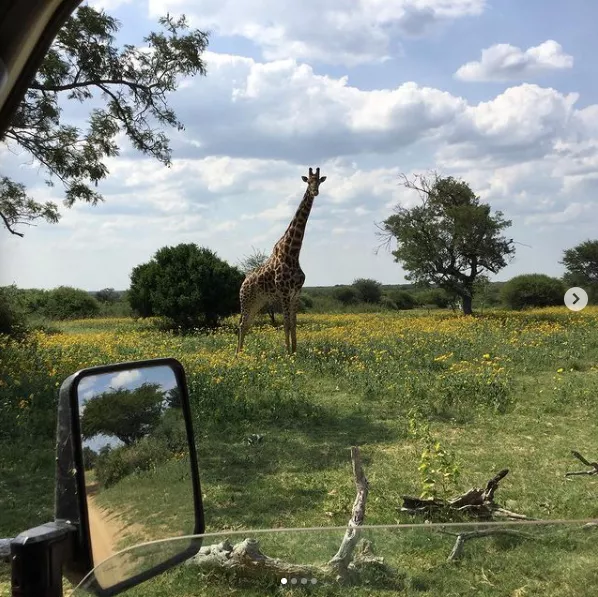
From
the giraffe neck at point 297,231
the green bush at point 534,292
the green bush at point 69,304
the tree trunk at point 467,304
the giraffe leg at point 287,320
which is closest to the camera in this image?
the giraffe leg at point 287,320

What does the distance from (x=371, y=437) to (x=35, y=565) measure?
5425 millimetres

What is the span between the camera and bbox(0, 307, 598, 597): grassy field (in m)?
1.23

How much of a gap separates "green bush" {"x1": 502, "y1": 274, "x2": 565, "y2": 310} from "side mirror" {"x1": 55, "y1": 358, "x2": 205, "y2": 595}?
27.7 m

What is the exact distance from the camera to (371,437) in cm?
615

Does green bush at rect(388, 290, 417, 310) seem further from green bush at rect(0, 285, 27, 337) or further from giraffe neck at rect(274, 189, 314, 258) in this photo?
green bush at rect(0, 285, 27, 337)

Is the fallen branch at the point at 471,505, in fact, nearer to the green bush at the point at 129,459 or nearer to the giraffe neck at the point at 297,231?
the green bush at the point at 129,459

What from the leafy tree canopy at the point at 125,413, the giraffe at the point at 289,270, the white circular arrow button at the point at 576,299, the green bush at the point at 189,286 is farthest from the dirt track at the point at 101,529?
the white circular arrow button at the point at 576,299

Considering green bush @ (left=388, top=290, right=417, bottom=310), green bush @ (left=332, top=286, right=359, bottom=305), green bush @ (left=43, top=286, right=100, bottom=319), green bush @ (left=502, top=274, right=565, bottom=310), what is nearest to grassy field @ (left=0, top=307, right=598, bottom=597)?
green bush @ (left=43, top=286, right=100, bottom=319)

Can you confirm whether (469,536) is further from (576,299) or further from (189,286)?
(576,299)

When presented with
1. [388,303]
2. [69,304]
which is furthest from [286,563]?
[388,303]

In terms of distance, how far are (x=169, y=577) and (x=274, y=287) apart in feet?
37.0

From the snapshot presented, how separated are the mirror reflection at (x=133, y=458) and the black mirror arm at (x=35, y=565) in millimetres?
146

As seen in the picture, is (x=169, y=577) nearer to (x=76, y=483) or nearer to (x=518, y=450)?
(x=76, y=483)

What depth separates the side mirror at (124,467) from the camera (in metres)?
1.04
